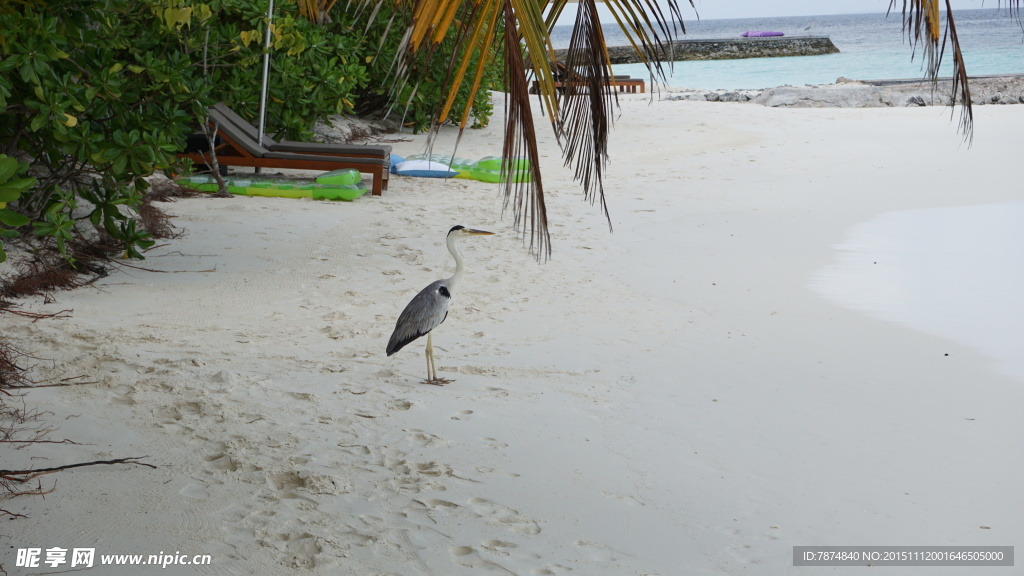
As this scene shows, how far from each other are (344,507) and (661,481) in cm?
118

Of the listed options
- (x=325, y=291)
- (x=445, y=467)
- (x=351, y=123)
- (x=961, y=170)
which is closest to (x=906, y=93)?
(x=961, y=170)

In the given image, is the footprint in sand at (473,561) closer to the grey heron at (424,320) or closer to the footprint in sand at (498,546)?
the footprint in sand at (498,546)

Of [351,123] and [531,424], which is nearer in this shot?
[531,424]

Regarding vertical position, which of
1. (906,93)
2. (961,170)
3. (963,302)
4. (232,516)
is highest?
(906,93)

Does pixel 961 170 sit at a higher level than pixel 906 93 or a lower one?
lower

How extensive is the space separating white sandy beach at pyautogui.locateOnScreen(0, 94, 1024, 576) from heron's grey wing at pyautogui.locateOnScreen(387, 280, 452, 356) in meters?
0.22

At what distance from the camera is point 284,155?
29.1 ft

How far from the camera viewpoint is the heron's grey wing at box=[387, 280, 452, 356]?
13.3ft

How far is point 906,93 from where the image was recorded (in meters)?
21.5

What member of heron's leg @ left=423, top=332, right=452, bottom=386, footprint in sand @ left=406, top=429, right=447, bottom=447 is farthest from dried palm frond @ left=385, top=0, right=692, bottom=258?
heron's leg @ left=423, top=332, right=452, bottom=386

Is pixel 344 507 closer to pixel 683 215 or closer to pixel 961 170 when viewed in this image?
pixel 683 215

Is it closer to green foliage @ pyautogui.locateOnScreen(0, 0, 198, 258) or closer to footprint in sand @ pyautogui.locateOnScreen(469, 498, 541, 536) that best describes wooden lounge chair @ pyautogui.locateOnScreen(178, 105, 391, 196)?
green foliage @ pyautogui.locateOnScreen(0, 0, 198, 258)

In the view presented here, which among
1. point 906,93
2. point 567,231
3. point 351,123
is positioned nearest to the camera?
point 567,231

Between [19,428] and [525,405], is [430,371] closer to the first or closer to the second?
[525,405]
